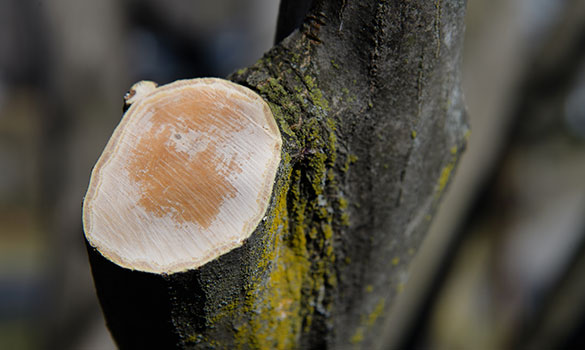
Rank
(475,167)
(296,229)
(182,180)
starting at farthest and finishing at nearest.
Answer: (475,167) → (296,229) → (182,180)

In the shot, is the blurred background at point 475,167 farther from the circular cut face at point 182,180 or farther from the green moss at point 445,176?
the circular cut face at point 182,180

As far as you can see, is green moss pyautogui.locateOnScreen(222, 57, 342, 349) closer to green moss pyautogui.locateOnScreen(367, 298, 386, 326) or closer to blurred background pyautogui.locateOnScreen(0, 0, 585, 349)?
green moss pyautogui.locateOnScreen(367, 298, 386, 326)

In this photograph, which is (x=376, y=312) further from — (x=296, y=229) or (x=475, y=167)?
(x=475, y=167)

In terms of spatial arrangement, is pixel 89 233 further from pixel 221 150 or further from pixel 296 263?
pixel 296 263

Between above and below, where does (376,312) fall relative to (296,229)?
below

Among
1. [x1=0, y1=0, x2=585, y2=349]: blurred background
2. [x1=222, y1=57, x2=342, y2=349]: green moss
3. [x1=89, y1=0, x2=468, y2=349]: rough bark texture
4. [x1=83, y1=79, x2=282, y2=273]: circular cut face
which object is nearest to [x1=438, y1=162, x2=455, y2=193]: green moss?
[x1=89, y1=0, x2=468, y2=349]: rough bark texture

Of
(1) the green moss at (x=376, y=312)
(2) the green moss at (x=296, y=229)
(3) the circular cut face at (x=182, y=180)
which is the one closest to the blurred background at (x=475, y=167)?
(1) the green moss at (x=376, y=312)

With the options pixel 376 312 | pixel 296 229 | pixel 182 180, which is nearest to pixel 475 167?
pixel 376 312
